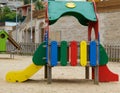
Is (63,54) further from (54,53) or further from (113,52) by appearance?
(113,52)

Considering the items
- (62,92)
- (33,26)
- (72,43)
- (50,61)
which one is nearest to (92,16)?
(72,43)

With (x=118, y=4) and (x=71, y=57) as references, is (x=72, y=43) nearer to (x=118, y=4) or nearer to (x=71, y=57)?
(x=71, y=57)

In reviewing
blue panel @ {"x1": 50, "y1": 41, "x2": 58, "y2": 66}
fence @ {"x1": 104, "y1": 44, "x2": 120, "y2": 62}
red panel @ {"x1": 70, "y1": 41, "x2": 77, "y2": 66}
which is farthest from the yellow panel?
fence @ {"x1": 104, "y1": 44, "x2": 120, "y2": 62}

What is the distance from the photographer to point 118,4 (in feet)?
94.2

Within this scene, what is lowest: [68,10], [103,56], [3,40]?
[3,40]

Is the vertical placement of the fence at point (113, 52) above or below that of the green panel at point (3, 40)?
below

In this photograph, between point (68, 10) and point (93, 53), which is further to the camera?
point (68, 10)

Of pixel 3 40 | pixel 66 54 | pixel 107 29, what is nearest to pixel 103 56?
pixel 66 54

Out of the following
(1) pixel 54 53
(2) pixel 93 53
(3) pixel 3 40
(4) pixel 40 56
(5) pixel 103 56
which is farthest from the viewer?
(3) pixel 3 40

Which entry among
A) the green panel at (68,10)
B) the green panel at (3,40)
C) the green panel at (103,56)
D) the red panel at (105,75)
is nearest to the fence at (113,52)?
the green panel at (3,40)

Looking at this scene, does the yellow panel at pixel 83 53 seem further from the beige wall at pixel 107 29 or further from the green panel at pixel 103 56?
the beige wall at pixel 107 29

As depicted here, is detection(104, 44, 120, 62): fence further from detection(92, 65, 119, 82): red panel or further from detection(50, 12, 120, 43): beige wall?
detection(92, 65, 119, 82): red panel

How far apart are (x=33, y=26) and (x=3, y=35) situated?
1889 cm

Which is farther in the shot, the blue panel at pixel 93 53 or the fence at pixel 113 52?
the fence at pixel 113 52
